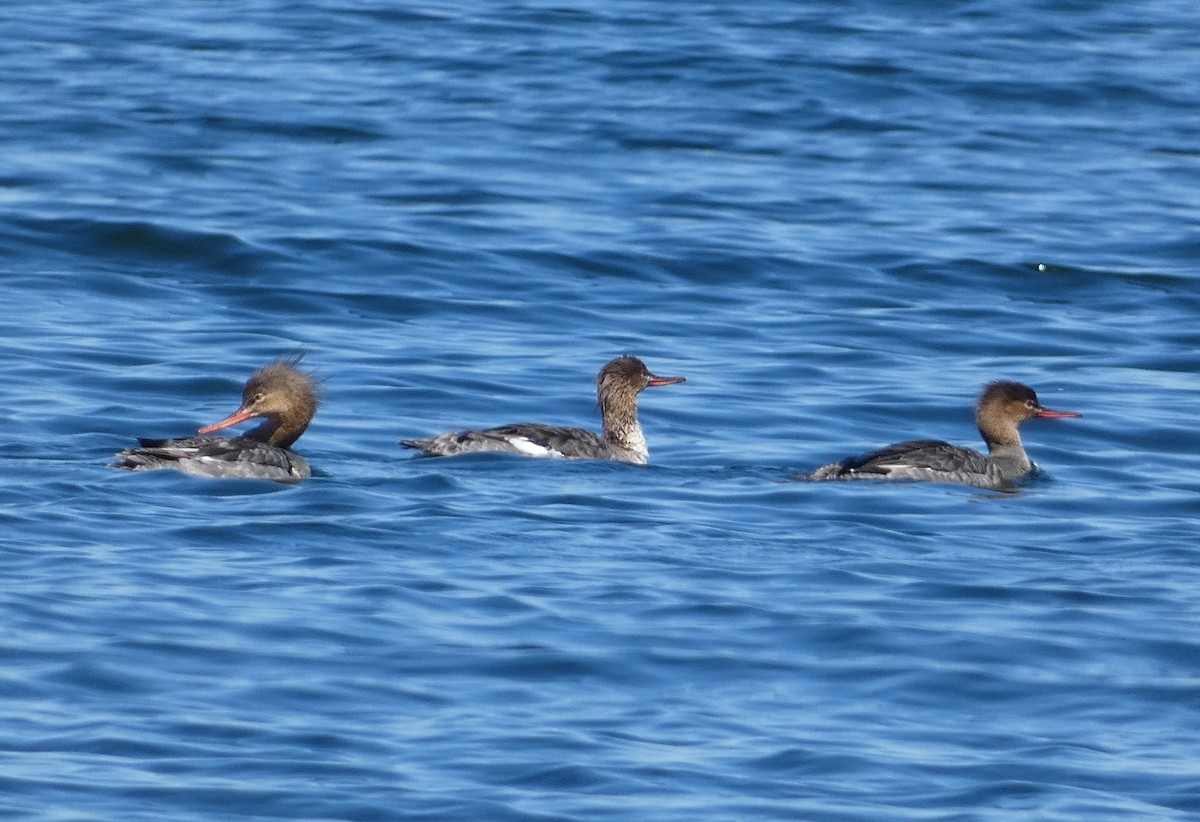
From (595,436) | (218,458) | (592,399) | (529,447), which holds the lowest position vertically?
(218,458)

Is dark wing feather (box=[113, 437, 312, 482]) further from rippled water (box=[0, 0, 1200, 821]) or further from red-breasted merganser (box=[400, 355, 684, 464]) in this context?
red-breasted merganser (box=[400, 355, 684, 464])

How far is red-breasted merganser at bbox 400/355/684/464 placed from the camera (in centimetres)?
1143

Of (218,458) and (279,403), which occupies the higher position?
(279,403)

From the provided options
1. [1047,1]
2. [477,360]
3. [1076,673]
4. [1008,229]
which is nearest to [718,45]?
[1047,1]

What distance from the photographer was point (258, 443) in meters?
11.2

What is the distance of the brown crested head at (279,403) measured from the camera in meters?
11.8

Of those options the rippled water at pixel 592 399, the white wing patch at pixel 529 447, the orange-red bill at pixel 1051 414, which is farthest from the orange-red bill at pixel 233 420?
the orange-red bill at pixel 1051 414

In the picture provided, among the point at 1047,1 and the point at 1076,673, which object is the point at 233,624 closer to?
the point at 1076,673

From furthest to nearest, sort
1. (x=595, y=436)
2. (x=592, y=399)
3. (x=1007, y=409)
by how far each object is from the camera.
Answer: (x=592, y=399) → (x=1007, y=409) → (x=595, y=436)

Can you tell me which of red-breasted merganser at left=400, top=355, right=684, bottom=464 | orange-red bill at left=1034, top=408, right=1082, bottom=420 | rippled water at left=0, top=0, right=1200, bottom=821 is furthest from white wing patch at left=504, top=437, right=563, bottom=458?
orange-red bill at left=1034, top=408, right=1082, bottom=420

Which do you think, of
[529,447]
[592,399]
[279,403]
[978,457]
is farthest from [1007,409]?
[279,403]

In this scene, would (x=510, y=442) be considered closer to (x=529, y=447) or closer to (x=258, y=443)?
(x=529, y=447)

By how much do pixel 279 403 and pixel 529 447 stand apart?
1406 mm

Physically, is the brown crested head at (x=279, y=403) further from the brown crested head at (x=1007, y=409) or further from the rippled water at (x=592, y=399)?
the brown crested head at (x=1007, y=409)
